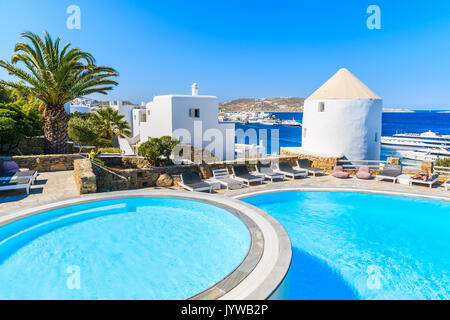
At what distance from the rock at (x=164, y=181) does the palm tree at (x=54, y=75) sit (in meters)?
7.48

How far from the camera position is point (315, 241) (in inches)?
313

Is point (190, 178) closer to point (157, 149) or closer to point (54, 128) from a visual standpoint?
point (157, 149)

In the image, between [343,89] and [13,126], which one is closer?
[13,126]

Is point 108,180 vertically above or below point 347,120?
below

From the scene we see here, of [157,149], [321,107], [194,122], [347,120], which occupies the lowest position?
[157,149]

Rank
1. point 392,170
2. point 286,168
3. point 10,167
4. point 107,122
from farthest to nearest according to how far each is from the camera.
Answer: point 107,122 < point 286,168 < point 392,170 < point 10,167

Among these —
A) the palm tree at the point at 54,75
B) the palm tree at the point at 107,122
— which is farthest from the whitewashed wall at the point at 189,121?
the palm tree at the point at 54,75

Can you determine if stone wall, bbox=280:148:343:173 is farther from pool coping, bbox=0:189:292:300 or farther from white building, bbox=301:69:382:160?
pool coping, bbox=0:189:292:300

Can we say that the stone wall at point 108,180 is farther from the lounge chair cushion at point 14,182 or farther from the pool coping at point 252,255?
the lounge chair cushion at point 14,182

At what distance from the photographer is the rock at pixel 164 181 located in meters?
12.3

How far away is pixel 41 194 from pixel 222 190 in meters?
7.00

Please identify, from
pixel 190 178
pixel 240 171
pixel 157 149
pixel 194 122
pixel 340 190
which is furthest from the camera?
pixel 194 122

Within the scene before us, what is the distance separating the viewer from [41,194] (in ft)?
33.0

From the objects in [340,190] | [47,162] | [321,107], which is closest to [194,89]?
[321,107]
